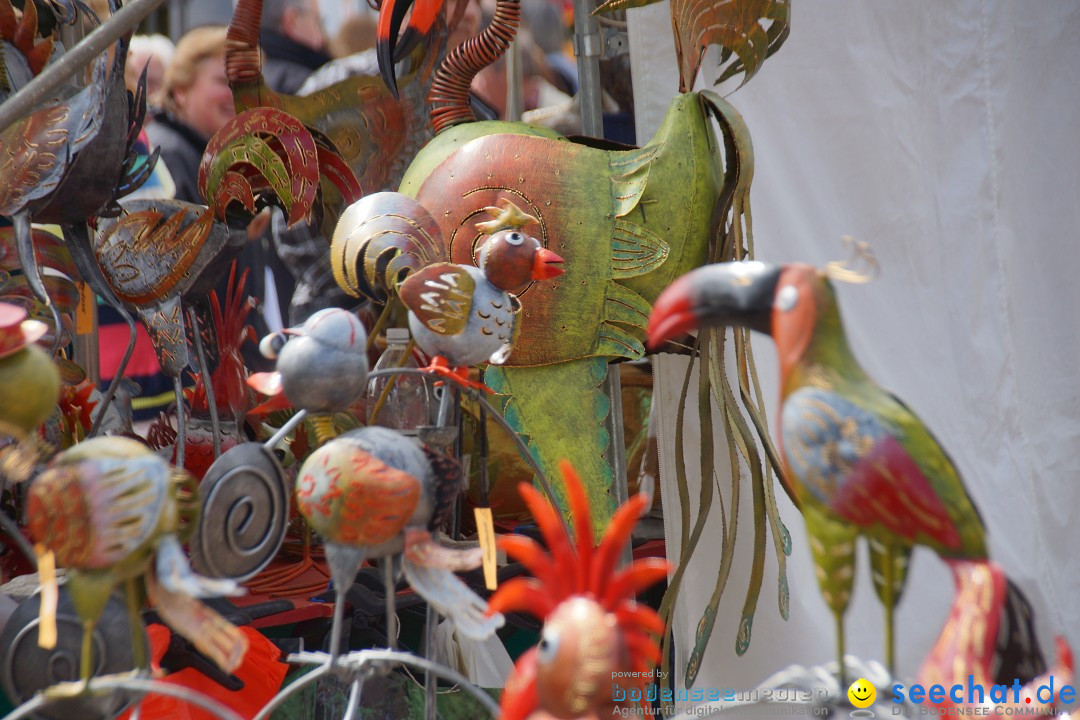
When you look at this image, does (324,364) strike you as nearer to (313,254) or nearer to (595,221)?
(595,221)

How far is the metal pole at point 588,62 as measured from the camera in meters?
1.48

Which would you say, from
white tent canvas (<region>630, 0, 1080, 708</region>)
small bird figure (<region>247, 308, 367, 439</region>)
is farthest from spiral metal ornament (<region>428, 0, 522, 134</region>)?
small bird figure (<region>247, 308, 367, 439</region>)

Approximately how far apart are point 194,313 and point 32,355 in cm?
68

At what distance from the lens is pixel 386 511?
2.36ft

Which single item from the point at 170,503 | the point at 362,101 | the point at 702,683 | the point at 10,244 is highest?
the point at 362,101

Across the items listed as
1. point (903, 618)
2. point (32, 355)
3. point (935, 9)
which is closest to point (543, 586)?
point (32, 355)

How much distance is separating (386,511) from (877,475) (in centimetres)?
32

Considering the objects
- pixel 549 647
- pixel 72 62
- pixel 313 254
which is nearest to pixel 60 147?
pixel 72 62

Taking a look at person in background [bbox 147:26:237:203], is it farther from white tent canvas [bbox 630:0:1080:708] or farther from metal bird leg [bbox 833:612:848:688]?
metal bird leg [bbox 833:612:848:688]

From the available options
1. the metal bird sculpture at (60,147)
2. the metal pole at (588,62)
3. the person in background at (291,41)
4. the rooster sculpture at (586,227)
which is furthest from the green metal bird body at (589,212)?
the person in background at (291,41)

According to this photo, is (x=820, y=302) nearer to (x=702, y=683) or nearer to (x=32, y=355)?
(x=32, y=355)

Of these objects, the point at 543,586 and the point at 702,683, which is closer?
the point at 543,586

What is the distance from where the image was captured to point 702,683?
57.9 inches

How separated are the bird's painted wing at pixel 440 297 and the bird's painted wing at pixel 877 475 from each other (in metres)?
0.34
